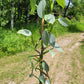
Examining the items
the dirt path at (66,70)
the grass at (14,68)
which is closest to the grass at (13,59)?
the grass at (14,68)

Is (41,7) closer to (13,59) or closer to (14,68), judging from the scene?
(14,68)

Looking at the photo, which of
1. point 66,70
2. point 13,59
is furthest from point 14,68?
point 66,70

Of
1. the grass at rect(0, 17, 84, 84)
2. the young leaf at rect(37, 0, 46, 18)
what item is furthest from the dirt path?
the young leaf at rect(37, 0, 46, 18)

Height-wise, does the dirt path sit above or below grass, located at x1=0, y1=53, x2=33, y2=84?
below

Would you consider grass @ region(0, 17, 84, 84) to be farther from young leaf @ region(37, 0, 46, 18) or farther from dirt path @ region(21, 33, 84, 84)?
young leaf @ region(37, 0, 46, 18)

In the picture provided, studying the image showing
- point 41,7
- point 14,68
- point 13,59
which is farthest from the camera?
point 13,59

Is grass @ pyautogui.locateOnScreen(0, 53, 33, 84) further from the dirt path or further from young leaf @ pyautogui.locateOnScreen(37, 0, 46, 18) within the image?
young leaf @ pyautogui.locateOnScreen(37, 0, 46, 18)

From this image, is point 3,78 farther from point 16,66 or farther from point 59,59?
point 59,59

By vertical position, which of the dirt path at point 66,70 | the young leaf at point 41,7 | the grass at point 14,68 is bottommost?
the dirt path at point 66,70

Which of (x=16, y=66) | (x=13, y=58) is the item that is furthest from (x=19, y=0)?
(x=16, y=66)

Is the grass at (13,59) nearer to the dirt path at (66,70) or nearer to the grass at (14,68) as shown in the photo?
the grass at (14,68)

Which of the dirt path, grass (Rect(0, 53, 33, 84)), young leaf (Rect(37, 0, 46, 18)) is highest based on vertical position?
young leaf (Rect(37, 0, 46, 18))

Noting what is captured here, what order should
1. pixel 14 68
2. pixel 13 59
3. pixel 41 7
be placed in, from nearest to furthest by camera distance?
pixel 41 7 < pixel 14 68 < pixel 13 59

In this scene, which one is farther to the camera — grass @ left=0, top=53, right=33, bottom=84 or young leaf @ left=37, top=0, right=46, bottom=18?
grass @ left=0, top=53, right=33, bottom=84
